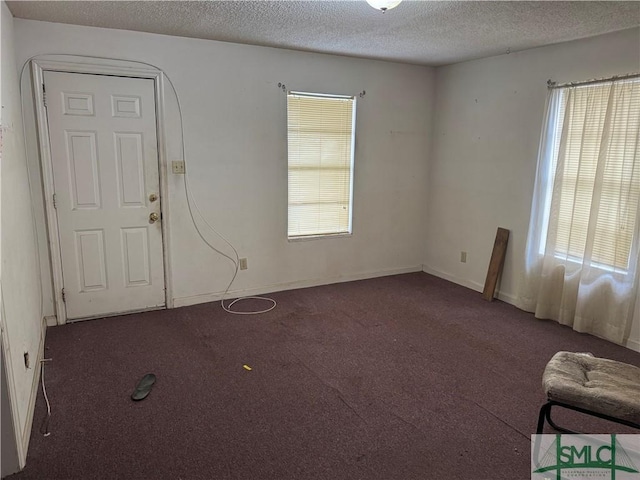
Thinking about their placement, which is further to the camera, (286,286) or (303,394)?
(286,286)

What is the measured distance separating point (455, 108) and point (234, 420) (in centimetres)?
381

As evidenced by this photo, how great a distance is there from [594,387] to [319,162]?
313cm

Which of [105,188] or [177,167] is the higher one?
[177,167]

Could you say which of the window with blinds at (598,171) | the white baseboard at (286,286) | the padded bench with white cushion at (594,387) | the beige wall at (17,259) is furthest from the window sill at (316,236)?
the padded bench with white cushion at (594,387)

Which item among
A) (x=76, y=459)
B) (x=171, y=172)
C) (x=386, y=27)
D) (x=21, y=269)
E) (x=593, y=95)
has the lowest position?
(x=76, y=459)

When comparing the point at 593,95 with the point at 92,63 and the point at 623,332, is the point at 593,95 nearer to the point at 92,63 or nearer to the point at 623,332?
the point at 623,332

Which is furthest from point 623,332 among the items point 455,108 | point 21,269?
point 21,269

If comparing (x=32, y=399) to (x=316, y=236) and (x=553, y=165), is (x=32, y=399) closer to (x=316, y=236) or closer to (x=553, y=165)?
(x=316, y=236)

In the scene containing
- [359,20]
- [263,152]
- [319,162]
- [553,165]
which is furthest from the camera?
[319,162]

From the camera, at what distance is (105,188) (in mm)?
3629

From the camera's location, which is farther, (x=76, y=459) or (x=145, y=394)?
(x=145, y=394)

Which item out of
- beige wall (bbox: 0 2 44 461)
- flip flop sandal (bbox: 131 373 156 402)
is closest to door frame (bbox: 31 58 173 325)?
beige wall (bbox: 0 2 44 461)

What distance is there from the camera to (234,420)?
7.90ft

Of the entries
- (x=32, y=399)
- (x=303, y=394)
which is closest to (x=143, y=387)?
(x=32, y=399)
